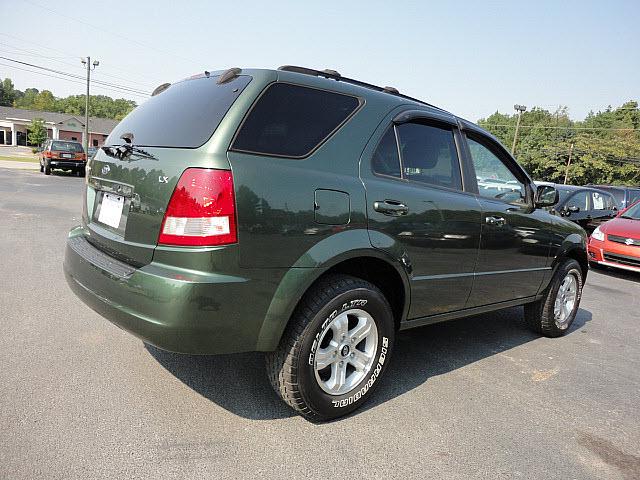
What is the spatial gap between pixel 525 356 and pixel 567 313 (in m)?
1.12

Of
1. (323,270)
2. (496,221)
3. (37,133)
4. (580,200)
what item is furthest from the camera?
(37,133)

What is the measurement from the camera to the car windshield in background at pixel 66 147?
2305cm

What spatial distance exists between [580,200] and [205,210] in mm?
10299

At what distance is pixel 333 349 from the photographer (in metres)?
2.66

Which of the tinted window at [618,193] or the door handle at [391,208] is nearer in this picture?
the door handle at [391,208]

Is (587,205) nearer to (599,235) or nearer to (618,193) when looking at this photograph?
(599,235)

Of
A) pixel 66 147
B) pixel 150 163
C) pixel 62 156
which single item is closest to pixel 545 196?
pixel 150 163

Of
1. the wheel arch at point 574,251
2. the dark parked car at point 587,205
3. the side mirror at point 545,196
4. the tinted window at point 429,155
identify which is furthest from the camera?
the dark parked car at point 587,205

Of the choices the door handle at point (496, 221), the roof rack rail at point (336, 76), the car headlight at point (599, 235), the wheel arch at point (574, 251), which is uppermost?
Answer: the roof rack rail at point (336, 76)

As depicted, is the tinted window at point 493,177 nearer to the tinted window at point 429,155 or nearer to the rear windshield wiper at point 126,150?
the tinted window at point 429,155

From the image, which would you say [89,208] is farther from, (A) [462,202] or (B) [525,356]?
(B) [525,356]

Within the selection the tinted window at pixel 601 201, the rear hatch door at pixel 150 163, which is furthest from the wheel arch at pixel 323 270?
the tinted window at pixel 601 201

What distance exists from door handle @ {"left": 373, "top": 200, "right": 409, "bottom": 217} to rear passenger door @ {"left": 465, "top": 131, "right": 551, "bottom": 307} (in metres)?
0.92

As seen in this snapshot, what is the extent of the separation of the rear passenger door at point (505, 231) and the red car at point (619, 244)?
497 cm
